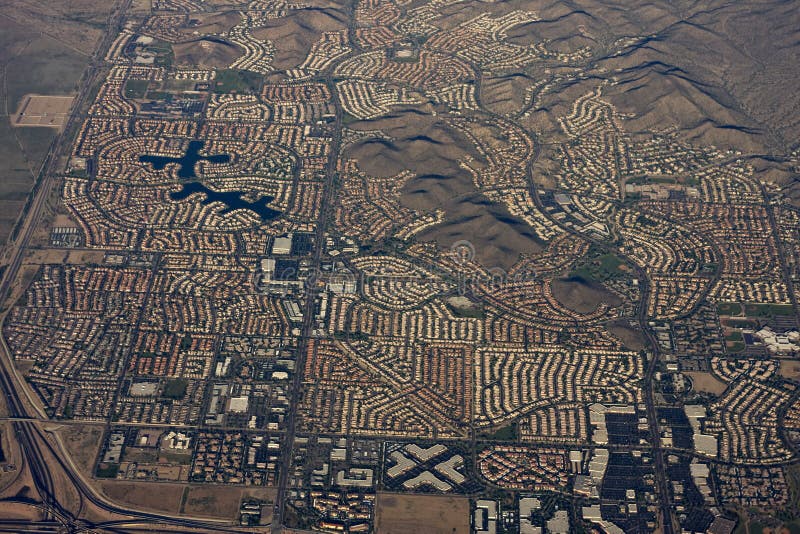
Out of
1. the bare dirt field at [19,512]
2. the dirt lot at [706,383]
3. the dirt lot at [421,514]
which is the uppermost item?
the dirt lot at [706,383]

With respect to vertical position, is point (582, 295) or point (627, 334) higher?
point (582, 295)

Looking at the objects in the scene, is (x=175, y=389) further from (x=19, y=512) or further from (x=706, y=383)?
(x=706, y=383)

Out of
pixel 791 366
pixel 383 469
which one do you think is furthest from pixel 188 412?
pixel 791 366

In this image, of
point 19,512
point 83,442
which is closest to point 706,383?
point 83,442

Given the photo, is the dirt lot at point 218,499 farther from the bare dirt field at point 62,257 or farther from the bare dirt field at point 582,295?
the bare dirt field at point 582,295

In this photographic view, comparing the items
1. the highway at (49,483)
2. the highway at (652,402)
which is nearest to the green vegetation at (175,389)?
the highway at (49,483)
